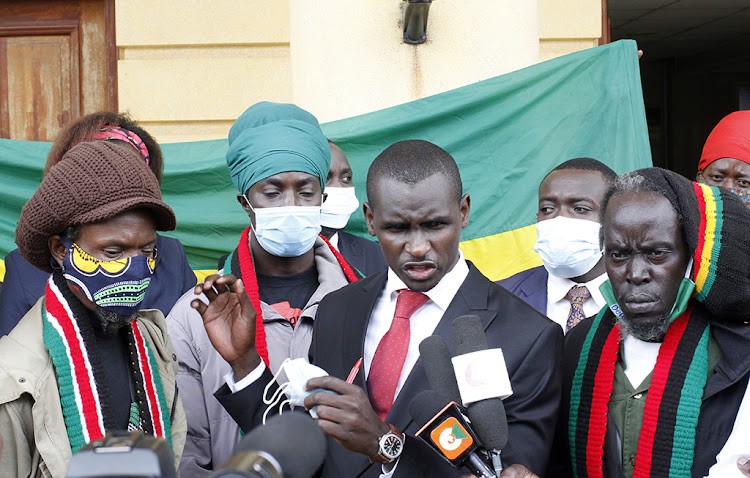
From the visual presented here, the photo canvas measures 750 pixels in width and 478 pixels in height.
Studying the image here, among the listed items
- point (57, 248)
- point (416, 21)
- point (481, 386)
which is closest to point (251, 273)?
point (57, 248)

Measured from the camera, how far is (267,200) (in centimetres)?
435

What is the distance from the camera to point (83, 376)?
3.05 meters

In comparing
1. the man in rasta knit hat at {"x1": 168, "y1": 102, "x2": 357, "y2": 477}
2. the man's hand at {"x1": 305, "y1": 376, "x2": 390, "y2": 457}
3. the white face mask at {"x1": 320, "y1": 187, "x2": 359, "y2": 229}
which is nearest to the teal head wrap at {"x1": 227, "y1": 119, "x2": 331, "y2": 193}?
the man in rasta knit hat at {"x1": 168, "y1": 102, "x2": 357, "y2": 477}

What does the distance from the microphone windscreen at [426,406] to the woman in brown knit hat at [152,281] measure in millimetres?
2129

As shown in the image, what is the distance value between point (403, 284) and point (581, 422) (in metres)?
0.71

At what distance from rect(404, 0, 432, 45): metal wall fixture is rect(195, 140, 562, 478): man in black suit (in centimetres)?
263

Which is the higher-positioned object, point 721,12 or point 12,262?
point 721,12

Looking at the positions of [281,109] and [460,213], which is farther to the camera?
[281,109]

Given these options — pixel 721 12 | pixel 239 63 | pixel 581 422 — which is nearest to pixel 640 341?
pixel 581 422

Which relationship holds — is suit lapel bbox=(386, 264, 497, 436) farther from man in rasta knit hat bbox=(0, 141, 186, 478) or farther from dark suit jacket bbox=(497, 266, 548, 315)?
dark suit jacket bbox=(497, 266, 548, 315)

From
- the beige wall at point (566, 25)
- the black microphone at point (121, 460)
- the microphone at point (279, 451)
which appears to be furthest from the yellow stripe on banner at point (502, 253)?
the black microphone at point (121, 460)

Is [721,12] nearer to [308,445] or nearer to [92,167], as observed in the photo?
[92,167]

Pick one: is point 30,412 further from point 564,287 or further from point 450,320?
point 564,287

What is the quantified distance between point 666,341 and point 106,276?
1.70 meters
